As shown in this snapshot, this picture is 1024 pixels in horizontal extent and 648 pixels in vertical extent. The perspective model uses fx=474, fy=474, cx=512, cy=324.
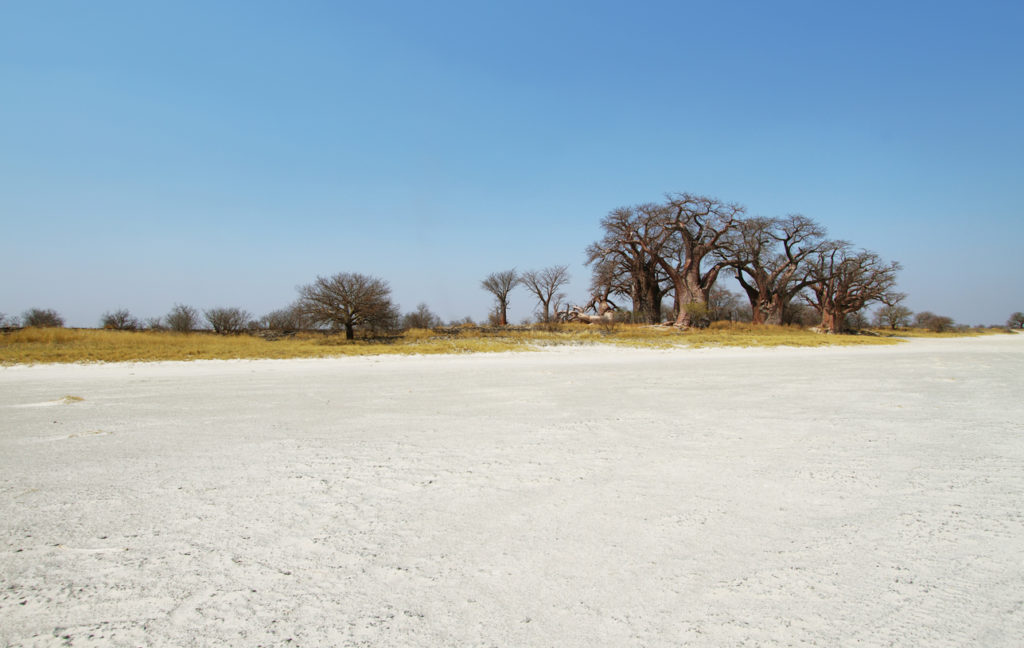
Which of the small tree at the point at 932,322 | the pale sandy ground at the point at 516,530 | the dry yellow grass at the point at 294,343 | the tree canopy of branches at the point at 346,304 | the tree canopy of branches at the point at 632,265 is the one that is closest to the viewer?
the pale sandy ground at the point at 516,530

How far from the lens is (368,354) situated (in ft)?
54.6

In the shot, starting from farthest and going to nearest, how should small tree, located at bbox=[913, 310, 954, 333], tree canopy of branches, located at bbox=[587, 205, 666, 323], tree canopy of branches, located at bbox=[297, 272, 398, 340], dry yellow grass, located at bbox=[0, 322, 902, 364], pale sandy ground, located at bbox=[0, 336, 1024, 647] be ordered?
small tree, located at bbox=[913, 310, 954, 333] < tree canopy of branches, located at bbox=[587, 205, 666, 323] < tree canopy of branches, located at bbox=[297, 272, 398, 340] < dry yellow grass, located at bbox=[0, 322, 902, 364] < pale sandy ground, located at bbox=[0, 336, 1024, 647]

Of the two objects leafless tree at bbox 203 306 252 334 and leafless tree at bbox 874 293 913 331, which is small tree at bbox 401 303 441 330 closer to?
leafless tree at bbox 203 306 252 334

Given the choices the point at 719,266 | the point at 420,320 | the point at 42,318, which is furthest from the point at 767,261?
the point at 42,318

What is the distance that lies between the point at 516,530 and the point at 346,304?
2014 cm

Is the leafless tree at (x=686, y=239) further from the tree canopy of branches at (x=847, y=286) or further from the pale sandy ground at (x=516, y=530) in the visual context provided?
the pale sandy ground at (x=516, y=530)

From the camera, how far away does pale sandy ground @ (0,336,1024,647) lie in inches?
65.2

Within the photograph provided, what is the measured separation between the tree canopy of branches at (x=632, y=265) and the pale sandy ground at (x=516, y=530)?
30374mm

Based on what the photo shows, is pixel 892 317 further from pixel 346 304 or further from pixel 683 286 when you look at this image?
pixel 346 304

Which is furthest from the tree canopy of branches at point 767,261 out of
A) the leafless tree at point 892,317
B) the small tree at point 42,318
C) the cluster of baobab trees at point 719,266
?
the small tree at point 42,318

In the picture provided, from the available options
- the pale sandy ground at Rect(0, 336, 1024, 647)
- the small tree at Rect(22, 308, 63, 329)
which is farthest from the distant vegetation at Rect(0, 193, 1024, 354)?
the pale sandy ground at Rect(0, 336, 1024, 647)

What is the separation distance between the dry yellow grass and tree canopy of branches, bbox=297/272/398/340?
94 centimetres

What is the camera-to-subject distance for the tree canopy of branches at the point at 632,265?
34.7m

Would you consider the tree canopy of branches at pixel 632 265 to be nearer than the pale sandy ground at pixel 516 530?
No
